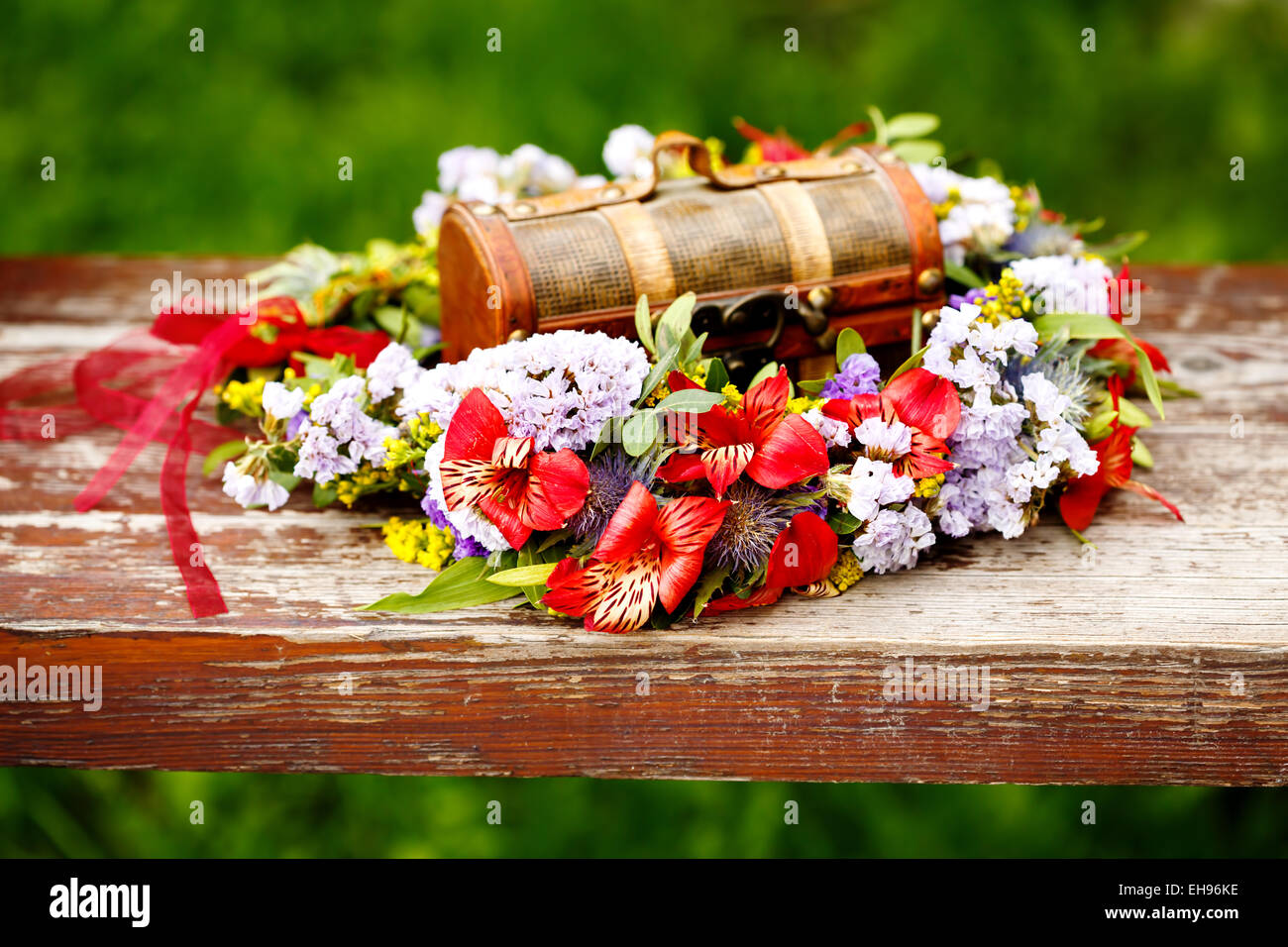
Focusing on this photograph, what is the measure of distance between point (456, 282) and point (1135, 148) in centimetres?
210

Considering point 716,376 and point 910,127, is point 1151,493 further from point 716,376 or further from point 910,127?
point 910,127

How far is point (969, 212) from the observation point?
140cm

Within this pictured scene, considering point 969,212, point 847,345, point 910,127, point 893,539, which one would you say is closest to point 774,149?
point 910,127

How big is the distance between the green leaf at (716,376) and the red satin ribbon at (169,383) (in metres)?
0.49

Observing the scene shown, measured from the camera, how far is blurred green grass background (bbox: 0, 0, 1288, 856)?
254 centimetres

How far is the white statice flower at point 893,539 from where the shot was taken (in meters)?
1.04

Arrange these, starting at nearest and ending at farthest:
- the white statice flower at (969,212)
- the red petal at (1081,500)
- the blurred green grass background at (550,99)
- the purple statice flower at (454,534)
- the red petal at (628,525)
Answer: the red petal at (628,525), the purple statice flower at (454,534), the red petal at (1081,500), the white statice flower at (969,212), the blurred green grass background at (550,99)

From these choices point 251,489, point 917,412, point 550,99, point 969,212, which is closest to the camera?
point 917,412

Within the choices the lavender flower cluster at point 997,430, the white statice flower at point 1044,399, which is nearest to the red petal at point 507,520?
the lavender flower cluster at point 997,430

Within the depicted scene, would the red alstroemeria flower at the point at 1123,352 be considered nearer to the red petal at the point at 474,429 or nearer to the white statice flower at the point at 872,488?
the white statice flower at the point at 872,488

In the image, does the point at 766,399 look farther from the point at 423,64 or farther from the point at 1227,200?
the point at 1227,200

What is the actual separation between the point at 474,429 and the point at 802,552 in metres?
0.34

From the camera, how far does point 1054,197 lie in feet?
8.58

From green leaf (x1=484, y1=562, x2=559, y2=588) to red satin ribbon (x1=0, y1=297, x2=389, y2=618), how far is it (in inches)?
17.5
